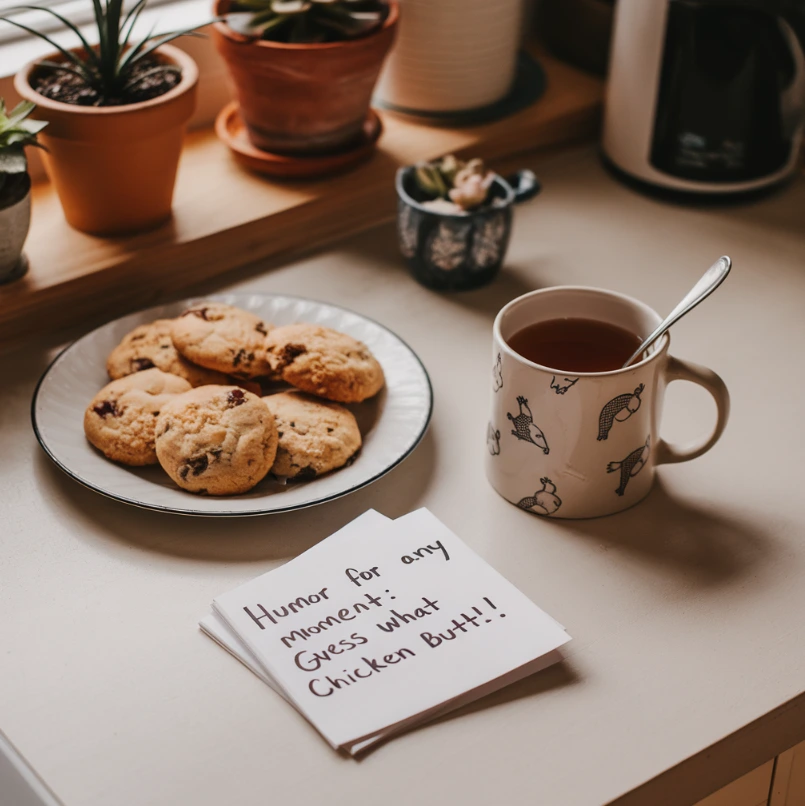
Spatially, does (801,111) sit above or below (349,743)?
above

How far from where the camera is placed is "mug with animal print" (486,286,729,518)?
2.26ft

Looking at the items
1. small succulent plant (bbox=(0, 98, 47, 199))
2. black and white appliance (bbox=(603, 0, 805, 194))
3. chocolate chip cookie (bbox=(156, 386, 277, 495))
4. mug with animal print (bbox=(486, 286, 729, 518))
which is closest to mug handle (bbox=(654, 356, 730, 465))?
mug with animal print (bbox=(486, 286, 729, 518))

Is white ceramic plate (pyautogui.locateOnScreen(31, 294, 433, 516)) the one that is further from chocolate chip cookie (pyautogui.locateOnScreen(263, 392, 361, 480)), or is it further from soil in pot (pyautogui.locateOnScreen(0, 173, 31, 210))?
soil in pot (pyautogui.locateOnScreen(0, 173, 31, 210))

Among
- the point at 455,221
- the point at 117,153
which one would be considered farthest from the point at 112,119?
the point at 455,221

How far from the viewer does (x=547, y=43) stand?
143 centimetres

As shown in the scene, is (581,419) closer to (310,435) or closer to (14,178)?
(310,435)

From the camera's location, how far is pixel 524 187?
1051mm

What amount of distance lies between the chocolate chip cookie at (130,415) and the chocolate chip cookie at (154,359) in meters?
0.02

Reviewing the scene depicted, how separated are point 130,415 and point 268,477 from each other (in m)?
0.12

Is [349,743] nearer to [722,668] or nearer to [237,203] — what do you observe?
[722,668]

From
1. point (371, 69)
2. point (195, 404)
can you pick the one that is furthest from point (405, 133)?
point (195, 404)

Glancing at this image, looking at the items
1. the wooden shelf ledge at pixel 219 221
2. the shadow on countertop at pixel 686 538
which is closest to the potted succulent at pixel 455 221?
the wooden shelf ledge at pixel 219 221

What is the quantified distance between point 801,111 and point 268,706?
0.91 metres

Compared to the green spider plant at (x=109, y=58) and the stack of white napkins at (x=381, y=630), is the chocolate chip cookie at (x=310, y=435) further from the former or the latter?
the green spider plant at (x=109, y=58)
